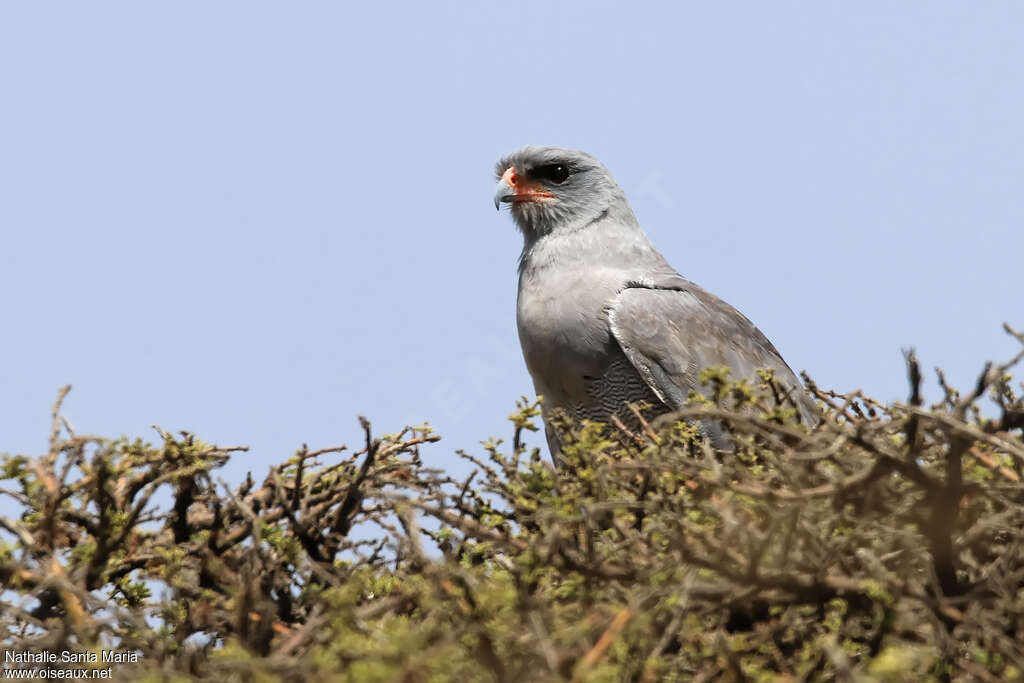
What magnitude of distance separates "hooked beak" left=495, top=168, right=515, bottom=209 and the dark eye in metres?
0.14

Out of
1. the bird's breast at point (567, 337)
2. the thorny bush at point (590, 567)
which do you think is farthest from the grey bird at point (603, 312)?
the thorny bush at point (590, 567)

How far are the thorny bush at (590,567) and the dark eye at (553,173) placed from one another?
4.20 m

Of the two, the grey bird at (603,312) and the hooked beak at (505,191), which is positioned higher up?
the hooked beak at (505,191)

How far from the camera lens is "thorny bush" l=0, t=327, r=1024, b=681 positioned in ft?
7.98

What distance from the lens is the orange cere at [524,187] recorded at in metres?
7.57

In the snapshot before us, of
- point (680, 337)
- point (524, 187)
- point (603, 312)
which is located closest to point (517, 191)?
point (524, 187)

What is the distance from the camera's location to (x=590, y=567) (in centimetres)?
271

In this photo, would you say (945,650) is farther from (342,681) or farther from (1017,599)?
(342,681)

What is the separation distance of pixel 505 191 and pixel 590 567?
5.08m

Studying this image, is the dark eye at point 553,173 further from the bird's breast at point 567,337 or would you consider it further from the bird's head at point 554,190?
the bird's breast at point 567,337

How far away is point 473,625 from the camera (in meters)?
2.38

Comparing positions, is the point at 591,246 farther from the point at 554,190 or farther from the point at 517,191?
the point at 517,191

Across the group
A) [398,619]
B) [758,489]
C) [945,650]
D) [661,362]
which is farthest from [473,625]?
[661,362]

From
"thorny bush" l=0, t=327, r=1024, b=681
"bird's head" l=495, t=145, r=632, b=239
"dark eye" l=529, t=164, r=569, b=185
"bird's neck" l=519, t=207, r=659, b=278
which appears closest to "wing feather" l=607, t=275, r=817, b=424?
"bird's neck" l=519, t=207, r=659, b=278
